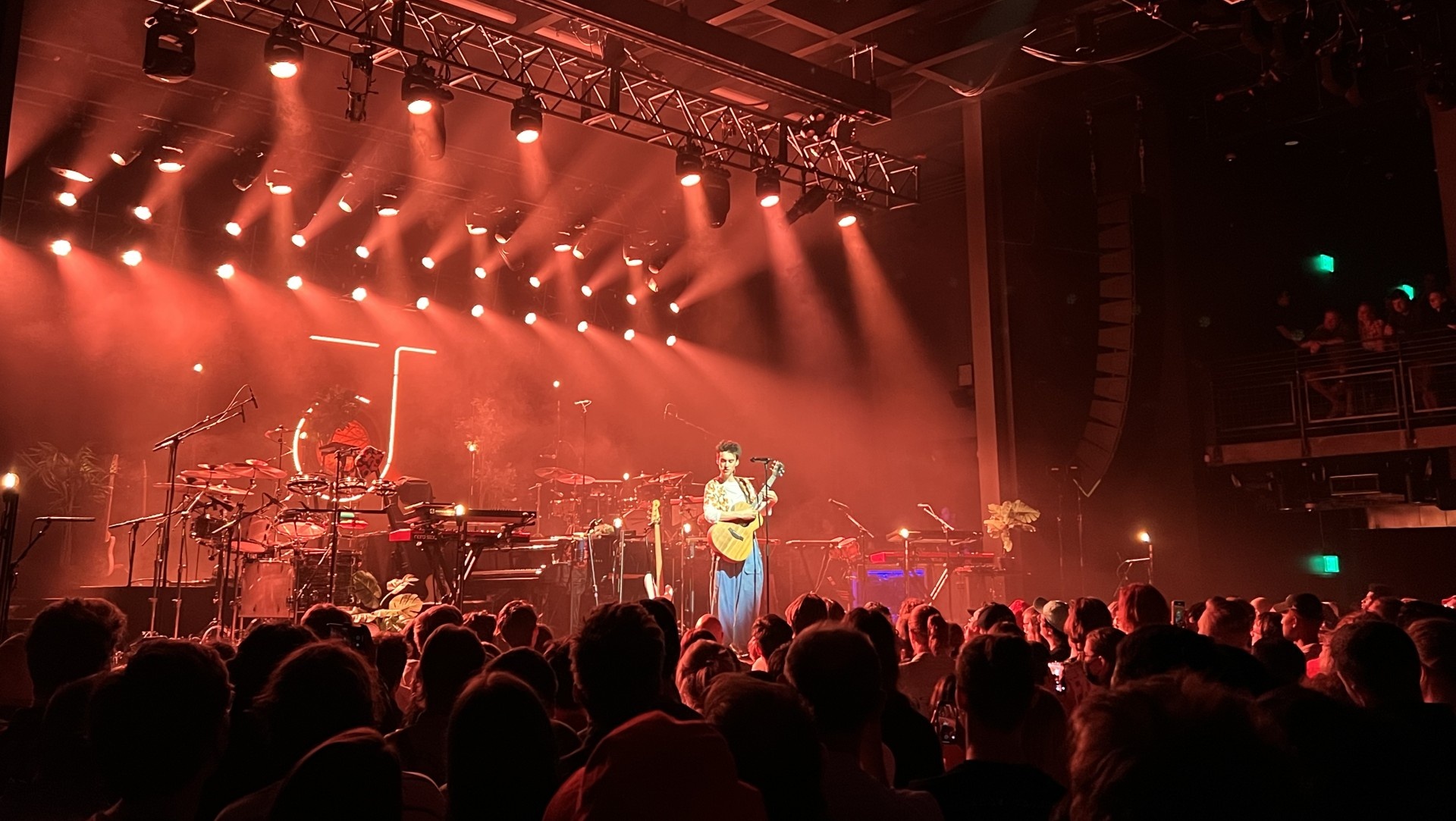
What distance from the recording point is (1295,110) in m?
14.6

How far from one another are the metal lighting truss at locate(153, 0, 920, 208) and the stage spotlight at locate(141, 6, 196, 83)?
0.14 m

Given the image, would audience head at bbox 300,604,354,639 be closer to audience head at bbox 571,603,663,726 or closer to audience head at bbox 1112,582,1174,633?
audience head at bbox 571,603,663,726

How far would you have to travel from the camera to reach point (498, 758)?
5.46 ft

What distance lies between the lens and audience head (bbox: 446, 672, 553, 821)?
1652 mm

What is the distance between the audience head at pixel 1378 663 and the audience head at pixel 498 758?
6.88 feet

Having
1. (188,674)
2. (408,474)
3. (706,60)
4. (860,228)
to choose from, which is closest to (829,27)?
(706,60)

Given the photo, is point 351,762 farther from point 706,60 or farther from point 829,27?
point 829,27

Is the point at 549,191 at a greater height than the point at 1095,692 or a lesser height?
greater

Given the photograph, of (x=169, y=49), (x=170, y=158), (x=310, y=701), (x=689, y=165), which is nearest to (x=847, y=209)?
(x=689, y=165)

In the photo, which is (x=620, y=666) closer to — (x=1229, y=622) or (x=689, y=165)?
(x=1229, y=622)

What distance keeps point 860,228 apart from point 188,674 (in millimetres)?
14931

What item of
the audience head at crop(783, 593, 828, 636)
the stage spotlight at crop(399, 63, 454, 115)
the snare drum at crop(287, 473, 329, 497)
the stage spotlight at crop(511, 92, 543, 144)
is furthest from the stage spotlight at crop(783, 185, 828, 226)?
the audience head at crop(783, 593, 828, 636)

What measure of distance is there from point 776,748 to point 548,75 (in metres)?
11.5

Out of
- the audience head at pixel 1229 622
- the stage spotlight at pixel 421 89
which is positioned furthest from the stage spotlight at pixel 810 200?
the audience head at pixel 1229 622
